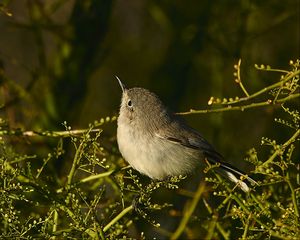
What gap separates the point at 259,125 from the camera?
22.3 feet

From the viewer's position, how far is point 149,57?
7266 millimetres

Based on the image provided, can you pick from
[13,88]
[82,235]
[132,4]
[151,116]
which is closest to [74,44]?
[13,88]

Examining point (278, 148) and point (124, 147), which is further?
point (124, 147)

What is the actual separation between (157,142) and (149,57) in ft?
10.7

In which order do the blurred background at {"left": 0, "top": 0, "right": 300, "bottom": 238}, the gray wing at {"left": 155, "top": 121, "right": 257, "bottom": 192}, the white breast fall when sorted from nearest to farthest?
the white breast
the gray wing at {"left": 155, "top": 121, "right": 257, "bottom": 192}
the blurred background at {"left": 0, "top": 0, "right": 300, "bottom": 238}

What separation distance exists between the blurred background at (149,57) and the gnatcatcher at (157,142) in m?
0.18

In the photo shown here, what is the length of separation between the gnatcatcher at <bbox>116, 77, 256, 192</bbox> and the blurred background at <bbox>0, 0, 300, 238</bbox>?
179 millimetres

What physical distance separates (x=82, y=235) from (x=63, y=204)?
0.60 feet

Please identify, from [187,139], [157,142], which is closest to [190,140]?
[187,139]

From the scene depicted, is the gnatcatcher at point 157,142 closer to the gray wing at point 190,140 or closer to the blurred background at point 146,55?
the gray wing at point 190,140

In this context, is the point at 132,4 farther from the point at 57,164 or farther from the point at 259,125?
the point at 57,164

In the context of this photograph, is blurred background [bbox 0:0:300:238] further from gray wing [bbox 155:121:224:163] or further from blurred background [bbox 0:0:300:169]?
gray wing [bbox 155:121:224:163]

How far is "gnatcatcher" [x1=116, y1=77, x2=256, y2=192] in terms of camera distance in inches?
157

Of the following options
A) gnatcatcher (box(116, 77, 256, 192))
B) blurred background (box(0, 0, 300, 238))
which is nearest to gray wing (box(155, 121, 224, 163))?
gnatcatcher (box(116, 77, 256, 192))
